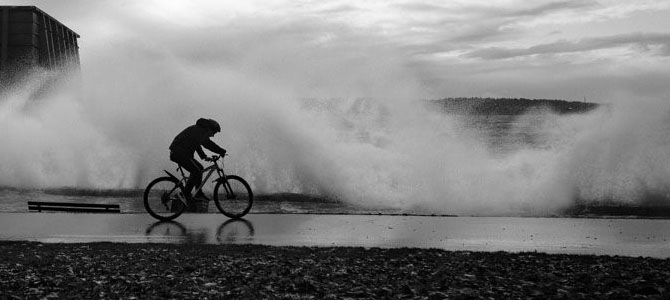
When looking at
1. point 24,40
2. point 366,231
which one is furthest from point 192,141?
point 24,40

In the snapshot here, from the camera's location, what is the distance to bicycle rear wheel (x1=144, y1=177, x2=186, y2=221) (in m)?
14.4

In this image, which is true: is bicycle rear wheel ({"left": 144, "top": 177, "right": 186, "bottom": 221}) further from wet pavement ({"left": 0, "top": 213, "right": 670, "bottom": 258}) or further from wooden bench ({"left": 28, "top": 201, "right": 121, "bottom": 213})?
wooden bench ({"left": 28, "top": 201, "right": 121, "bottom": 213})

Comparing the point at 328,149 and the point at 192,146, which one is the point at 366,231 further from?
the point at 328,149

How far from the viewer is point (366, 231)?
1262cm

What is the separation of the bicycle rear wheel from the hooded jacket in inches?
24.1

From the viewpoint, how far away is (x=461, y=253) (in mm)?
9992

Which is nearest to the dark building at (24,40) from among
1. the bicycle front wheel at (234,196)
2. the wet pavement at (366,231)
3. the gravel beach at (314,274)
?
the wet pavement at (366,231)

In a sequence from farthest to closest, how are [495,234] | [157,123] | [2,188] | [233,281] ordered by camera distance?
[157,123], [2,188], [495,234], [233,281]

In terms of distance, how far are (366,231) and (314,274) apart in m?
4.24

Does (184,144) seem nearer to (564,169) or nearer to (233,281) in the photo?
(233,281)

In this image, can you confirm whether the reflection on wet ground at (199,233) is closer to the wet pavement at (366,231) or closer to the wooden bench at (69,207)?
the wet pavement at (366,231)

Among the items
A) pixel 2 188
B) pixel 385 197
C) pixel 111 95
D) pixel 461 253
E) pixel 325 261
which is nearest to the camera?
pixel 325 261

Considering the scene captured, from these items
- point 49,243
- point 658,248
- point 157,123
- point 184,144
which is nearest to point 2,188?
point 157,123

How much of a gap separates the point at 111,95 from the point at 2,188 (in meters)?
7.69
